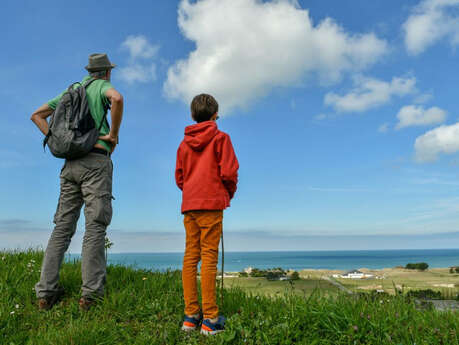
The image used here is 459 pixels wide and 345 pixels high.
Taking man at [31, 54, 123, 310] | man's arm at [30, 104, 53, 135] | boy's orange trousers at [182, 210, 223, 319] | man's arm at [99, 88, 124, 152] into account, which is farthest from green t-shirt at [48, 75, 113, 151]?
boy's orange trousers at [182, 210, 223, 319]

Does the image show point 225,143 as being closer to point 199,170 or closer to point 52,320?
point 199,170

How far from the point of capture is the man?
185 inches

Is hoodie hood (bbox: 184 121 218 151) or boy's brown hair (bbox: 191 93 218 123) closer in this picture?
hoodie hood (bbox: 184 121 218 151)

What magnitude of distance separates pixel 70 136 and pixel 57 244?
1.62 m

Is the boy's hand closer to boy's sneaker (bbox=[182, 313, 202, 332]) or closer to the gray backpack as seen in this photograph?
the gray backpack

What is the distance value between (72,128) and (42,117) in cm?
84

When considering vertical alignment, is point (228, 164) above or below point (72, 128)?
below

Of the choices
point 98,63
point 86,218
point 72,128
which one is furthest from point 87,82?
point 86,218

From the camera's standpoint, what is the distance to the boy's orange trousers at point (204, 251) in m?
3.73

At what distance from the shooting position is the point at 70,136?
4672 mm

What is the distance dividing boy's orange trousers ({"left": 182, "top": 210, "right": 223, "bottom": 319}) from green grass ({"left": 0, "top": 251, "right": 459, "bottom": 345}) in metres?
0.34

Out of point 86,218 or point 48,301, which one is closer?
point 86,218

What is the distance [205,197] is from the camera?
372 cm

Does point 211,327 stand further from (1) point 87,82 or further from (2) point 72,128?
(1) point 87,82
